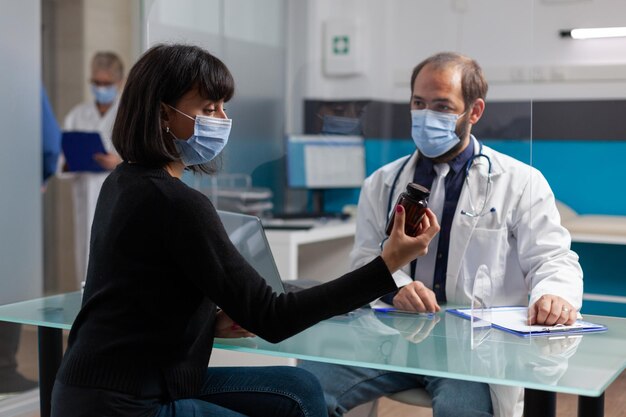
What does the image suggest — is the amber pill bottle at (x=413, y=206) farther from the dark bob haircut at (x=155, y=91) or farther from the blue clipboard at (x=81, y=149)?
the blue clipboard at (x=81, y=149)

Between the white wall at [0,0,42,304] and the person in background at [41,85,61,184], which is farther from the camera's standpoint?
the person in background at [41,85,61,184]

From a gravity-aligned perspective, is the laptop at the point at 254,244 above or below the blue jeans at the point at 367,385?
above

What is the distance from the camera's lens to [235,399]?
1.64 m

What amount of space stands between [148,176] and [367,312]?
66cm

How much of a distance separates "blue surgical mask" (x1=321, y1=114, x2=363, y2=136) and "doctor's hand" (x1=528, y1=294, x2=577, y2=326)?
1.37 m

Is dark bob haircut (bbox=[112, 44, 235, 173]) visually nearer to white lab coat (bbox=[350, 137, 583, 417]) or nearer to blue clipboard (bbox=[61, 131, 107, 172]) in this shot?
white lab coat (bbox=[350, 137, 583, 417])

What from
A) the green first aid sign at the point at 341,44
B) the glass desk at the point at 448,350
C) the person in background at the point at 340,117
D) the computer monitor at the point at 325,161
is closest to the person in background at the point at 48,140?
the computer monitor at the point at 325,161

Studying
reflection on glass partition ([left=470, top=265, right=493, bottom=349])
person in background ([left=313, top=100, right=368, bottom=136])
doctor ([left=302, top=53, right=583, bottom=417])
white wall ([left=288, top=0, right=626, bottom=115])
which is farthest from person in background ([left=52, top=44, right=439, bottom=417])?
person in background ([left=313, top=100, right=368, bottom=136])

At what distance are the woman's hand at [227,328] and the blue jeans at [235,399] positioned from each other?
0.07 meters

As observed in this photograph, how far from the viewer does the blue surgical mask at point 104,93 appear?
4.64 meters

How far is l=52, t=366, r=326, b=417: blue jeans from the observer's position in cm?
146

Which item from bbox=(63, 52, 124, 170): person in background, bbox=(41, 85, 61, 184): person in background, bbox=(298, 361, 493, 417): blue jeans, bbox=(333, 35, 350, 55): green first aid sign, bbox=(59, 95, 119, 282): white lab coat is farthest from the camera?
bbox=(63, 52, 124, 170): person in background

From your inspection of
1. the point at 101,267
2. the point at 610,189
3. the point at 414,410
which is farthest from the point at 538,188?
the point at 414,410

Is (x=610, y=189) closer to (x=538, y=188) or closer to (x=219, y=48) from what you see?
(x=538, y=188)
